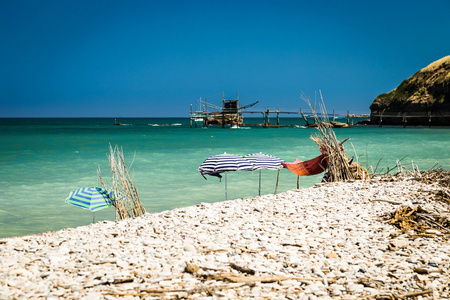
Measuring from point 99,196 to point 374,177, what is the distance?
17.2 feet

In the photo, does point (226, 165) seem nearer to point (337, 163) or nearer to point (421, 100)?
point (337, 163)

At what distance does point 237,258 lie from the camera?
10.1 feet

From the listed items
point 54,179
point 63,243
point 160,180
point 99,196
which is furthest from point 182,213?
point 54,179

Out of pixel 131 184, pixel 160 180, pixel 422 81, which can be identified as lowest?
pixel 160 180

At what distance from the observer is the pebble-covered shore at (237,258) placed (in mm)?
2488

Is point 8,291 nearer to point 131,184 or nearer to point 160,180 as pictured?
point 131,184

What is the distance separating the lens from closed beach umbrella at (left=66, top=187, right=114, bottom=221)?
5.78 m

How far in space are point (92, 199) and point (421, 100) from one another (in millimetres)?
53138

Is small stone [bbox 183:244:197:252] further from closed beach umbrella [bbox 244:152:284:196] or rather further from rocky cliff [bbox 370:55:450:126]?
rocky cliff [bbox 370:55:450:126]

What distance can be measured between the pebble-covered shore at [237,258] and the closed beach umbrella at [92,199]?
4.80ft

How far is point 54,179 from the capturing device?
11.3 meters

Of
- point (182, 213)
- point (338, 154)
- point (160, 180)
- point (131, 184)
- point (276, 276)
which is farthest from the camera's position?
point (160, 180)

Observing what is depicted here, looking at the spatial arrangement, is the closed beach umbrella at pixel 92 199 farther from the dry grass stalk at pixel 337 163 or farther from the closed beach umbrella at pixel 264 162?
the dry grass stalk at pixel 337 163

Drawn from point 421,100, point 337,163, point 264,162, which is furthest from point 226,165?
point 421,100
